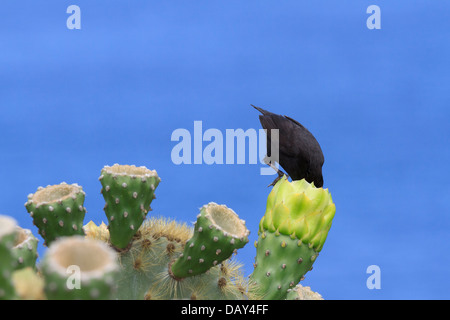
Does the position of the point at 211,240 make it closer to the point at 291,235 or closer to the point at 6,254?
the point at 291,235

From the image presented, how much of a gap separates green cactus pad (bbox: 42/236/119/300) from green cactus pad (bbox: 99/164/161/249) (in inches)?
54.7

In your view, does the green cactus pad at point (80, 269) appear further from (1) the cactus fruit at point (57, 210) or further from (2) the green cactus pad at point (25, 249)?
(1) the cactus fruit at point (57, 210)

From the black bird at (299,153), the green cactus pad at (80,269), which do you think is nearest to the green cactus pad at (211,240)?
the green cactus pad at (80,269)

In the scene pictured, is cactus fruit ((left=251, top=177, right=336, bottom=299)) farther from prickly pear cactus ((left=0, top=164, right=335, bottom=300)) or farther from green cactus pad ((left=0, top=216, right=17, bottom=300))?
green cactus pad ((left=0, top=216, right=17, bottom=300))

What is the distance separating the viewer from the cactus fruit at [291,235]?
12.1 ft

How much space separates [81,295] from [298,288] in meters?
2.72

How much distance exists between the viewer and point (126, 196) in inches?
128

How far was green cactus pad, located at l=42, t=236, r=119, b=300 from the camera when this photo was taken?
1729 millimetres

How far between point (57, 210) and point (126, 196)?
15.2 inches

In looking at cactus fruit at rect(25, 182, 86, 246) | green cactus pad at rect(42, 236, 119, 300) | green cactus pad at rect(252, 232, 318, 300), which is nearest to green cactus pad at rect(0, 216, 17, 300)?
green cactus pad at rect(42, 236, 119, 300)

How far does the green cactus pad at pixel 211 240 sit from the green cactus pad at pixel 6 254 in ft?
4.40

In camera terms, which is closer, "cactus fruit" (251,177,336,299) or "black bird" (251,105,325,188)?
"cactus fruit" (251,177,336,299)
